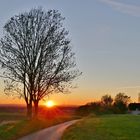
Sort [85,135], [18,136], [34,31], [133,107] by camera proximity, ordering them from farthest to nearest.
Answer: [133,107]
[34,31]
[18,136]
[85,135]

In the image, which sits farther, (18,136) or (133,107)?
(133,107)

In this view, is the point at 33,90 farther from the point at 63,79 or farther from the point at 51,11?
the point at 51,11

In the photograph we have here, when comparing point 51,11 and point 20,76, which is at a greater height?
point 51,11

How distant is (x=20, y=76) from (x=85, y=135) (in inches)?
819

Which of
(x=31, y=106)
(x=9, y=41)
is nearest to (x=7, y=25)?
(x=9, y=41)

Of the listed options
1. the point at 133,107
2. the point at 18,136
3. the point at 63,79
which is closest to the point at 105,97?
the point at 133,107

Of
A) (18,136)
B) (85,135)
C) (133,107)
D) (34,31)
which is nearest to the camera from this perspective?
(85,135)

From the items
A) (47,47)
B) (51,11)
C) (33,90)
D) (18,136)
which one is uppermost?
(51,11)

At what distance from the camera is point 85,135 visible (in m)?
28.6

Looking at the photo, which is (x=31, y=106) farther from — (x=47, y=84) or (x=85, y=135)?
(x=85, y=135)

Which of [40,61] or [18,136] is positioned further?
[40,61]

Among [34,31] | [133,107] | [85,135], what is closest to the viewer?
[85,135]

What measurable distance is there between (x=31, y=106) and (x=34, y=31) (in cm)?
751

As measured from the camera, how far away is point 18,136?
104 ft
